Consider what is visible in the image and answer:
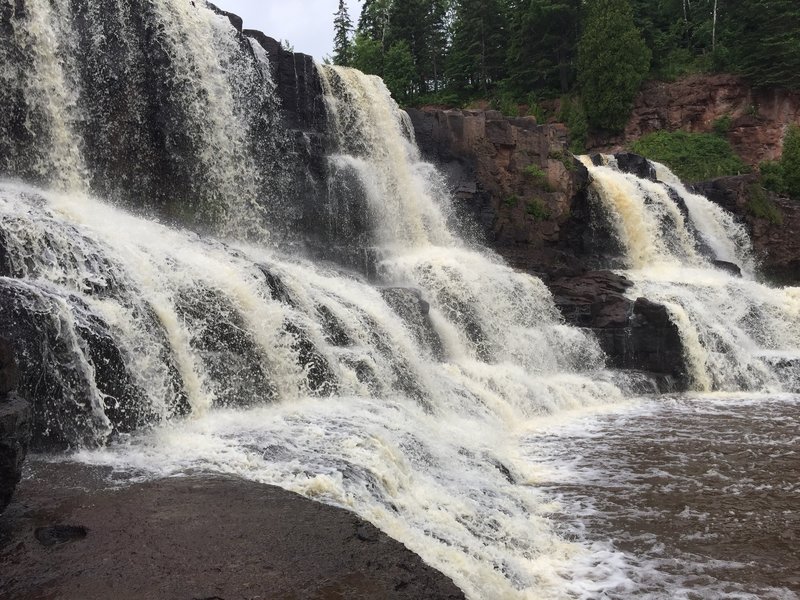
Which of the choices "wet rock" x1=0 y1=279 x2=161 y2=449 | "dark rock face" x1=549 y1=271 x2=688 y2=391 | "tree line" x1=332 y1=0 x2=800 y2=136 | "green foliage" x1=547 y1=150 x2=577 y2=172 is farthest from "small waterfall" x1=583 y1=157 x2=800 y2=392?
"wet rock" x1=0 y1=279 x2=161 y2=449

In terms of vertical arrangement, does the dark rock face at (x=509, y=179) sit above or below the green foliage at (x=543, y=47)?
below

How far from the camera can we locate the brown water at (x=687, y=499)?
568 cm

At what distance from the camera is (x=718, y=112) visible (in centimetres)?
3469

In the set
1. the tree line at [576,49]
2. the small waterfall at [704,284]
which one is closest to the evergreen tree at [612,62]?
the tree line at [576,49]

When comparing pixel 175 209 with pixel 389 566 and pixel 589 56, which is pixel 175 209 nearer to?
pixel 389 566

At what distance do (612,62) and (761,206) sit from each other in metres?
12.8

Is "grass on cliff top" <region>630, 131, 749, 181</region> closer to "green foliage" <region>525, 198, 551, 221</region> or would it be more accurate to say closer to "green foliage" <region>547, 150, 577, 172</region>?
"green foliage" <region>547, 150, 577, 172</region>

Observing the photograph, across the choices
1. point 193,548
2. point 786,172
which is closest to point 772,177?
point 786,172

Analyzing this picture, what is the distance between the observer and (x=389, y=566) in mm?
4363

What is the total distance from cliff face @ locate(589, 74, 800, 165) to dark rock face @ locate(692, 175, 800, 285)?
840 centimetres

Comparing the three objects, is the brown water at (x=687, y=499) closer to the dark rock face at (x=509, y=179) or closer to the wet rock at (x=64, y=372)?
the wet rock at (x=64, y=372)

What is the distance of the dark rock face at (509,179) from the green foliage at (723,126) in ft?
50.5

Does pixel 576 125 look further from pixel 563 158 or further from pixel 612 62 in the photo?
pixel 563 158

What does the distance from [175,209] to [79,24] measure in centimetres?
438
